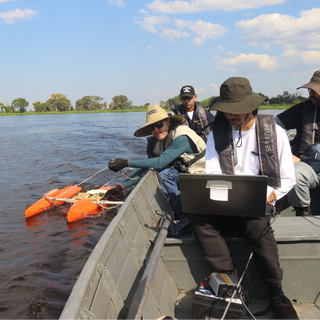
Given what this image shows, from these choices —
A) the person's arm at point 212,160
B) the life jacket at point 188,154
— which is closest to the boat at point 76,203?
the life jacket at point 188,154

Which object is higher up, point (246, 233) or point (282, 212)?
point (246, 233)

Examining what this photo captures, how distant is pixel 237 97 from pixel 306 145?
1.65 meters

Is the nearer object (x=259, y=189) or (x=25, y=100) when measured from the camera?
(x=259, y=189)

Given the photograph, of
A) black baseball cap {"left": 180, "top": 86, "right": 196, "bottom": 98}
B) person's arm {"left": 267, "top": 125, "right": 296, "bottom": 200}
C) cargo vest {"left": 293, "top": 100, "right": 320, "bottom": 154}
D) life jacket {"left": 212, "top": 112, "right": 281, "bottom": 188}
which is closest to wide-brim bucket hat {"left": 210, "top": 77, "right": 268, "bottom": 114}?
life jacket {"left": 212, "top": 112, "right": 281, "bottom": 188}

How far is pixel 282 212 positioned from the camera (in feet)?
11.9

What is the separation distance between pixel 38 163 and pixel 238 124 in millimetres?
11786

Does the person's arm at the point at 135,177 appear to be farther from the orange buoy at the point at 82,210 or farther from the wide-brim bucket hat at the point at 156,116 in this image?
the orange buoy at the point at 82,210

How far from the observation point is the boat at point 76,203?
590cm

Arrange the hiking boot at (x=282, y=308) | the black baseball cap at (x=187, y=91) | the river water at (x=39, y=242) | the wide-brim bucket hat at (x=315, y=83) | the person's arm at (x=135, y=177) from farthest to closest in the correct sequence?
the black baseball cap at (x=187, y=91) < the person's arm at (x=135, y=177) < the river water at (x=39, y=242) < the wide-brim bucket hat at (x=315, y=83) < the hiking boot at (x=282, y=308)

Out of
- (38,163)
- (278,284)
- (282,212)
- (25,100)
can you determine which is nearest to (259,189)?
(278,284)

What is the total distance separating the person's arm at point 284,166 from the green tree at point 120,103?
13180cm

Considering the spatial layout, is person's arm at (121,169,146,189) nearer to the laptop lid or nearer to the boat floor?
the boat floor

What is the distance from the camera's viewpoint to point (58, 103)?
125812 millimetres

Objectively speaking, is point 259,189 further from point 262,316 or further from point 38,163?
point 38,163
